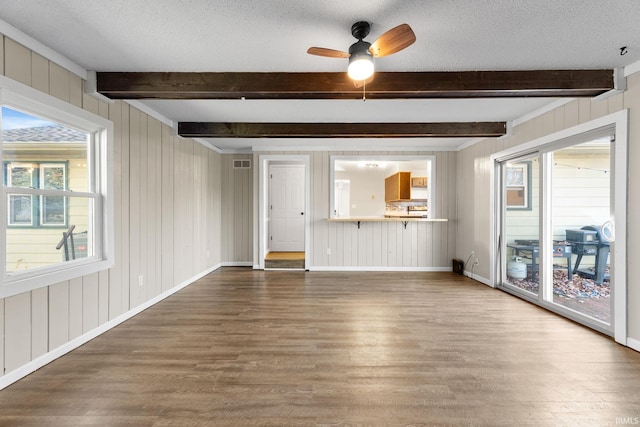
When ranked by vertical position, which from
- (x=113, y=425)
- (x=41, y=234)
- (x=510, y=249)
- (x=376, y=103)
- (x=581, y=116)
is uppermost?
(x=376, y=103)

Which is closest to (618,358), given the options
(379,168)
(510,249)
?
(510,249)

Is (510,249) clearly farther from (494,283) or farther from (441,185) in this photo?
(441,185)

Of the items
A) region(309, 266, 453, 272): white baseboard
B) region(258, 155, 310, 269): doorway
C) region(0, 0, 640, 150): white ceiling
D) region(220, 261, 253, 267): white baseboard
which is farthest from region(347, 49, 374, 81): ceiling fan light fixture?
region(220, 261, 253, 267): white baseboard

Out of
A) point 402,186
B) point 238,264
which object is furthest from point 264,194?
point 402,186

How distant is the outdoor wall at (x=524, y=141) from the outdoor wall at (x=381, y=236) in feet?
0.76

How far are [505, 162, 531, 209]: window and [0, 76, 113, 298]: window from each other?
16.7 feet

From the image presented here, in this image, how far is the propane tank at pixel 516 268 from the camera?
14.2 feet

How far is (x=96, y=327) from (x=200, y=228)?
8.62 feet

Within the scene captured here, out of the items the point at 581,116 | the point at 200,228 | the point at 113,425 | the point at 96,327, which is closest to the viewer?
the point at 113,425

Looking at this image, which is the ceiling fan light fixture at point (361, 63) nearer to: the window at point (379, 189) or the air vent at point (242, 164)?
the air vent at point (242, 164)

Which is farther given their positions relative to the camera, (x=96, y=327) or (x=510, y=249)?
(x=510, y=249)

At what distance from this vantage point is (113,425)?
171 cm

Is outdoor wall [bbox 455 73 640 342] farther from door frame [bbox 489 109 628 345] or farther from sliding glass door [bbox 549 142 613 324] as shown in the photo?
sliding glass door [bbox 549 142 613 324]

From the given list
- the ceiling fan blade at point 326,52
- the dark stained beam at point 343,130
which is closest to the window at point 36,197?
the dark stained beam at point 343,130
